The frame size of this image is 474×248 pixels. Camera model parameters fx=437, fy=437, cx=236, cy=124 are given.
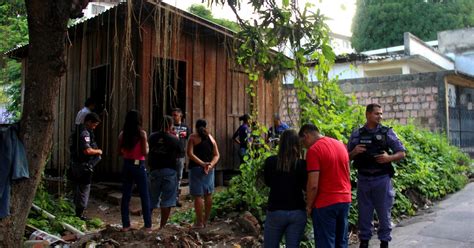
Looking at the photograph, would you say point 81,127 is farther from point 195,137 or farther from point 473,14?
point 473,14

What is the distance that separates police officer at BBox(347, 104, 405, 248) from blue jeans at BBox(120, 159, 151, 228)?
275 cm

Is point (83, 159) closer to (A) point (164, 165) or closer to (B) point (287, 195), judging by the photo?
(A) point (164, 165)

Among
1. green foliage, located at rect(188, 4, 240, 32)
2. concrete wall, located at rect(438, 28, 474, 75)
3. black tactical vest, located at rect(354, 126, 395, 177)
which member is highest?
concrete wall, located at rect(438, 28, 474, 75)

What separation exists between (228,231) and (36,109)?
115 inches

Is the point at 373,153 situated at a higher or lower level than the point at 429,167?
higher

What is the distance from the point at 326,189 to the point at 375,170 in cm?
109

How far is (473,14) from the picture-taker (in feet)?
92.2

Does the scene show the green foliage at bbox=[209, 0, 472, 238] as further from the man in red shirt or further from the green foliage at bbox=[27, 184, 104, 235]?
the green foliage at bbox=[27, 184, 104, 235]

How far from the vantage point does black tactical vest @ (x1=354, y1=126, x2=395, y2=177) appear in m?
4.95

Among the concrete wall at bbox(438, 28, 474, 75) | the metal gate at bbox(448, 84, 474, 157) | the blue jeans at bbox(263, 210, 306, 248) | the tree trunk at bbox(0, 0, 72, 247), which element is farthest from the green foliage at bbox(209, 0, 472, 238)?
the concrete wall at bbox(438, 28, 474, 75)

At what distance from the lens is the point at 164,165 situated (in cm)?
600

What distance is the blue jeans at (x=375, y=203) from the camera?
490 cm

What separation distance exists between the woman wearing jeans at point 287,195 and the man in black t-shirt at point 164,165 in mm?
2220

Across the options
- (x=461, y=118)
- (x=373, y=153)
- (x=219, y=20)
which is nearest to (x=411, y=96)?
(x=461, y=118)
